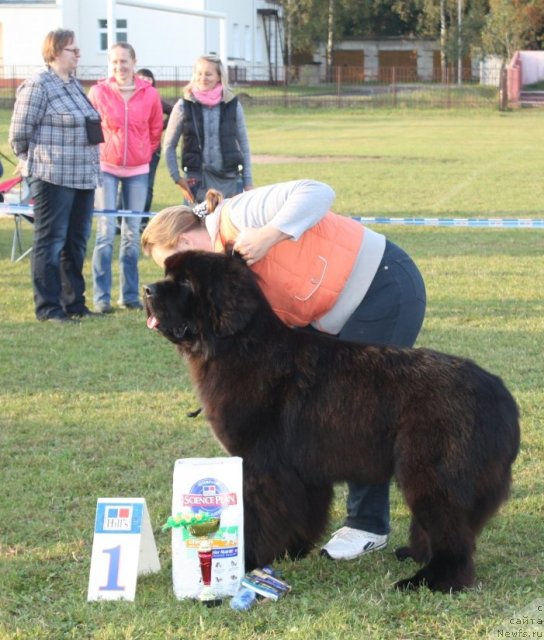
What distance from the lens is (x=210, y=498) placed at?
12.7ft

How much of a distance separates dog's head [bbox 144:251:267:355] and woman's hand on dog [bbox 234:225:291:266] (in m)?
0.05

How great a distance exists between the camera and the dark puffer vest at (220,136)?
908 centimetres

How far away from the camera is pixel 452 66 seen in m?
65.6

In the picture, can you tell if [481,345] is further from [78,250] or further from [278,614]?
[278,614]

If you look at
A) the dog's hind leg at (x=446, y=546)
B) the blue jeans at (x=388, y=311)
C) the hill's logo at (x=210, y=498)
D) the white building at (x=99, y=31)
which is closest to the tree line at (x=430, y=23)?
the white building at (x=99, y=31)

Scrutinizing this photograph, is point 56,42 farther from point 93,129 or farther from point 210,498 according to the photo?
point 210,498

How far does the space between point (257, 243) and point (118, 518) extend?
1196 millimetres

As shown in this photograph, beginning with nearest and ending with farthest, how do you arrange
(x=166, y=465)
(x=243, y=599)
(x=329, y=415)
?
(x=243, y=599)
(x=329, y=415)
(x=166, y=465)

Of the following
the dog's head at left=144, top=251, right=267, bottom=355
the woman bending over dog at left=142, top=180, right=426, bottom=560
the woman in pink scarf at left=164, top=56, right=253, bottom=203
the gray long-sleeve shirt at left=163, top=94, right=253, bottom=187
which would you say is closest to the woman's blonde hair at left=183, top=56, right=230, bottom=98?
the woman in pink scarf at left=164, top=56, right=253, bottom=203

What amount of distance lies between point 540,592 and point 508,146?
24.5 m

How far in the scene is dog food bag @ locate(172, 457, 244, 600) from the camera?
388cm

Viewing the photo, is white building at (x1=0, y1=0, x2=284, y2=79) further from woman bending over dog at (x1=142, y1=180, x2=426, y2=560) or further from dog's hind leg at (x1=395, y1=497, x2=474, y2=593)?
dog's hind leg at (x1=395, y1=497, x2=474, y2=593)

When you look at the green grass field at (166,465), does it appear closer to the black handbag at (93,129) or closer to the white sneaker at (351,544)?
the white sneaker at (351,544)

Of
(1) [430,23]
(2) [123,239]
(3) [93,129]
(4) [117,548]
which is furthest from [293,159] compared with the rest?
(1) [430,23]
